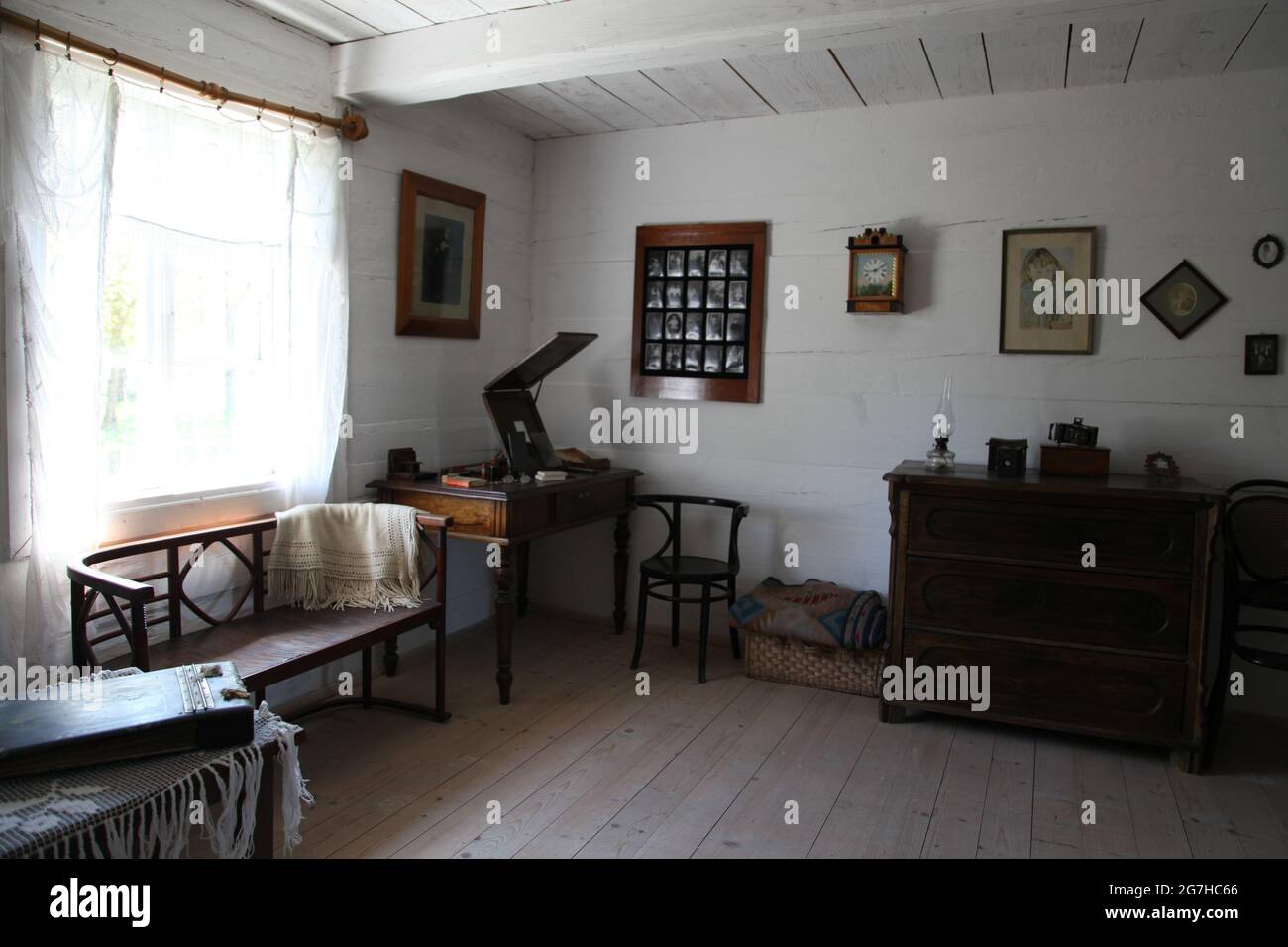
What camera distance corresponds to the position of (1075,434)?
134 inches

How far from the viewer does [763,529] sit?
4301mm

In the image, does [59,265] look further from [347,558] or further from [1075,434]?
[1075,434]

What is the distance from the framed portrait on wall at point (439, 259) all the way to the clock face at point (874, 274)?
170cm

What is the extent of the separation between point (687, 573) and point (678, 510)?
Result: 0.52 metres

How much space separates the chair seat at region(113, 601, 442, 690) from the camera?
2613mm

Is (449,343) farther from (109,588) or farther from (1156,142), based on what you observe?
(1156,142)

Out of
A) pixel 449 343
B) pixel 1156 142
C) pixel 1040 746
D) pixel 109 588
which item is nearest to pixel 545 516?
pixel 449 343

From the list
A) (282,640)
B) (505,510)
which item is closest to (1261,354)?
(505,510)

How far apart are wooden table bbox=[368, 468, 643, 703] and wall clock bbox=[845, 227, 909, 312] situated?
1.35 metres

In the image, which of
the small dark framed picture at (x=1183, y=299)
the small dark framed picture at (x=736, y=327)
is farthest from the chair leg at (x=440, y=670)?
the small dark framed picture at (x=1183, y=299)

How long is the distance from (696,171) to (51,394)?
112 inches

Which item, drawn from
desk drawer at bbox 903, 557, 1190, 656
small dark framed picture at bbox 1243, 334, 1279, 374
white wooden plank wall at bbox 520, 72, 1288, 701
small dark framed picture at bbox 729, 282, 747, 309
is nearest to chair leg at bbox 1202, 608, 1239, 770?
desk drawer at bbox 903, 557, 1190, 656

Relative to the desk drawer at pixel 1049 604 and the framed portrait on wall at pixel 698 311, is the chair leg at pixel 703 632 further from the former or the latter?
the framed portrait on wall at pixel 698 311

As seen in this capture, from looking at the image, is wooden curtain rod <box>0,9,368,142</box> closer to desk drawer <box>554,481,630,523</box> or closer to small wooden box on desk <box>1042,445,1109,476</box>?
desk drawer <box>554,481,630,523</box>
